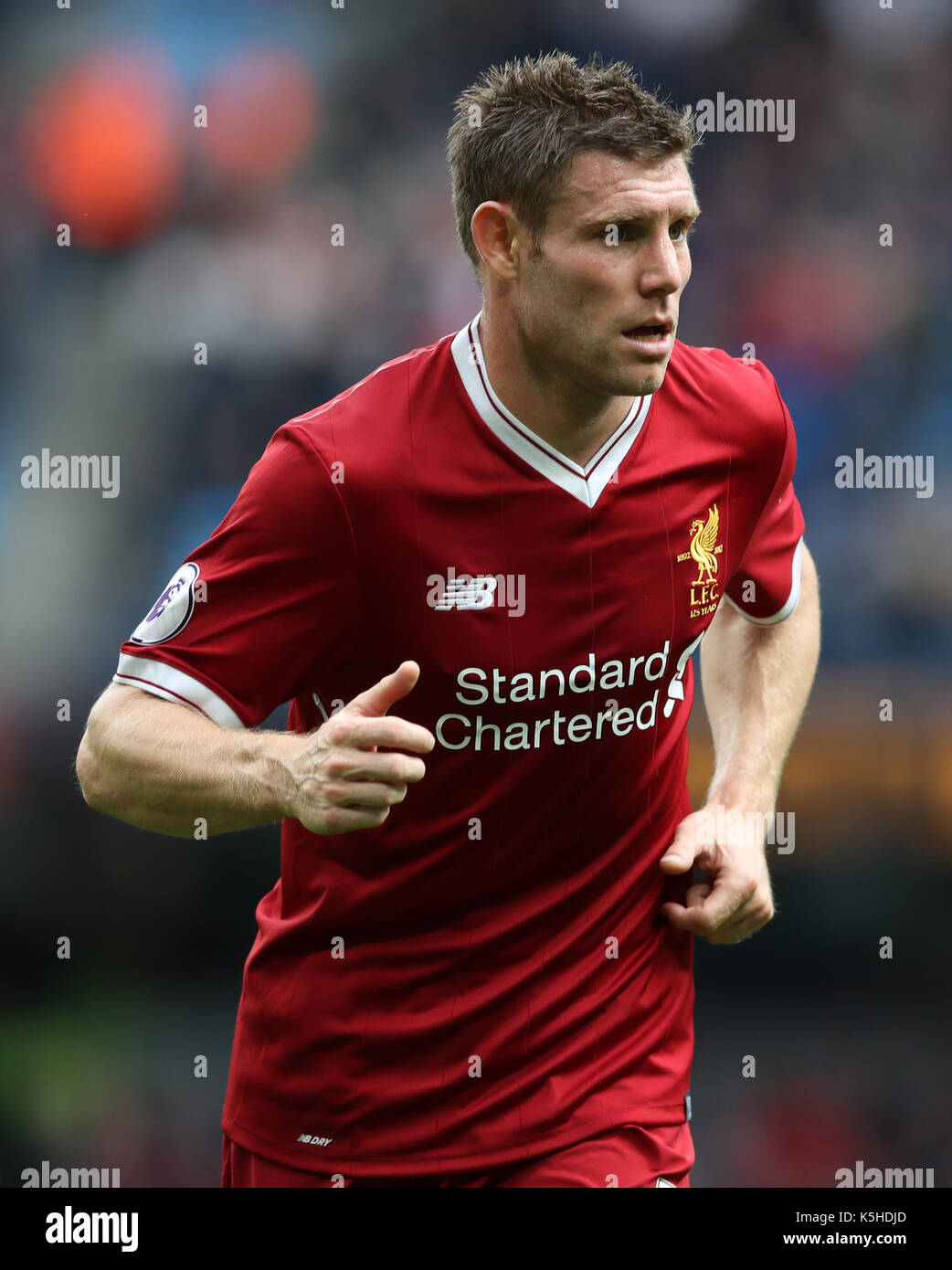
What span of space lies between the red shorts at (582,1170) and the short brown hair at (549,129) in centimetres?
146

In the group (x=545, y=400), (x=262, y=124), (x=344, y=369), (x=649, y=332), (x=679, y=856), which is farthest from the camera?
(x=262, y=124)

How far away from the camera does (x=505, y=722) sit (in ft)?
8.34

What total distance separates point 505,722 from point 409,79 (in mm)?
4520

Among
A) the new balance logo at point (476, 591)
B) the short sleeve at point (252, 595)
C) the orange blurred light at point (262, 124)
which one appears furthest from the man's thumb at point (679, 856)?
the orange blurred light at point (262, 124)

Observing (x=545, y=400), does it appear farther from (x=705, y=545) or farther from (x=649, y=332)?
(x=705, y=545)

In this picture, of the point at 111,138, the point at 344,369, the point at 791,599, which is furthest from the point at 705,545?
the point at 111,138

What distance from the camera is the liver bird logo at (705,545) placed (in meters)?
2.73

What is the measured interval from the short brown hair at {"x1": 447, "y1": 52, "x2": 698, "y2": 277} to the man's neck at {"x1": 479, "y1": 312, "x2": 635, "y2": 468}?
7.4 inches

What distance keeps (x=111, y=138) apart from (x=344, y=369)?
1.39 metres

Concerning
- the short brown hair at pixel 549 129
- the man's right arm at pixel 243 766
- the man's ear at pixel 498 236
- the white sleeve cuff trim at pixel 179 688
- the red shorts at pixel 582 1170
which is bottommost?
the red shorts at pixel 582 1170

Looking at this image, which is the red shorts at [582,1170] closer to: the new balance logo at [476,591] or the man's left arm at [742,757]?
the man's left arm at [742,757]

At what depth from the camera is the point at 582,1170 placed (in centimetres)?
252

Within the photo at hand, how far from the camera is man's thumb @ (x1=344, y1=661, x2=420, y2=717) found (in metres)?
2.10

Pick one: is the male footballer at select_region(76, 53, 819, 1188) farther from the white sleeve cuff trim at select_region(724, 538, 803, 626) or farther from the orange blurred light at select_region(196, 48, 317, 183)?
the orange blurred light at select_region(196, 48, 317, 183)
